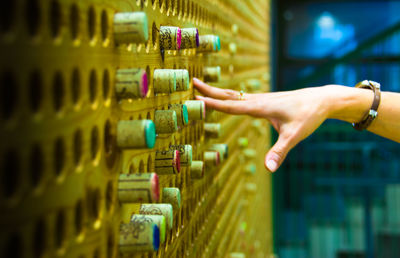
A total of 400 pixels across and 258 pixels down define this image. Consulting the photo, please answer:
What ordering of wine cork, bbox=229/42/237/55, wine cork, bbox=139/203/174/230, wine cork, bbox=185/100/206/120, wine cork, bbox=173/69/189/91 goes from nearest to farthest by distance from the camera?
wine cork, bbox=139/203/174/230 → wine cork, bbox=173/69/189/91 → wine cork, bbox=185/100/206/120 → wine cork, bbox=229/42/237/55

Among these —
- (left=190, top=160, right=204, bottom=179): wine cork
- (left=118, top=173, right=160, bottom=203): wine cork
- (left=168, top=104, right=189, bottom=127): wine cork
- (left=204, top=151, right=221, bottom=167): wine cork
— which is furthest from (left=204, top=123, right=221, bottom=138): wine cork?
(left=118, top=173, right=160, bottom=203): wine cork

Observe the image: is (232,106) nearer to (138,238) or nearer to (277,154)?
(277,154)

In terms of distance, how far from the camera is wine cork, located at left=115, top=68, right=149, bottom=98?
557mm

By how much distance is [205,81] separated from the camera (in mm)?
1125

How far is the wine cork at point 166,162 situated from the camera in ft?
2.33

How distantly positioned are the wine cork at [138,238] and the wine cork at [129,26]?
0.23 meters

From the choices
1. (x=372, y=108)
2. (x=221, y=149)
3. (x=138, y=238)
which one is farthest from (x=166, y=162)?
(x=372, y=108)

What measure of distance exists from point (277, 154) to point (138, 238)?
1.59ft

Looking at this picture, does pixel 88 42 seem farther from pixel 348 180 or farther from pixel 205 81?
pixel 348 180

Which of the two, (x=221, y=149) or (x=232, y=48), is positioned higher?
(x=232, y=48)

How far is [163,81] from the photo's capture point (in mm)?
699

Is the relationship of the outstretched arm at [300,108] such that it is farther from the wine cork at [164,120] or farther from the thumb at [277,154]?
the wine cork at [164,120]

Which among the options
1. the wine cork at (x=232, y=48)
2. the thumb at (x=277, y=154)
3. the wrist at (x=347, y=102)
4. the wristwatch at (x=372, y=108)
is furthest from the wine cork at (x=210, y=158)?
the wine cork at (x=232, y=48)

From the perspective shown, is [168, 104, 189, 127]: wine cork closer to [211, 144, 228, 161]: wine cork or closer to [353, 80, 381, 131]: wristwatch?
[211, 144, 228, 161]: wine cork
